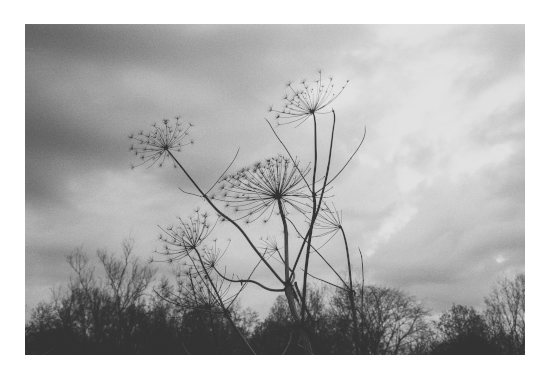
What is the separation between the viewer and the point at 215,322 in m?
5.82

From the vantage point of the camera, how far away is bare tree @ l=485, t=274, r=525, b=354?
7.13 meters

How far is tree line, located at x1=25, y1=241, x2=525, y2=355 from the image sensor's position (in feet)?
9.18

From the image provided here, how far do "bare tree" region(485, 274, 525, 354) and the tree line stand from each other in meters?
0.04

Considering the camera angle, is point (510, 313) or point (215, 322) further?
point (510, 313)

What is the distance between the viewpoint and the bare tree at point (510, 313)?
7.13 metres

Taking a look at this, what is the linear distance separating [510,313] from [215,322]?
11.1 meters

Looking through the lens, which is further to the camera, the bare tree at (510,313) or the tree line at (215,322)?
the bare tree at (510,313)

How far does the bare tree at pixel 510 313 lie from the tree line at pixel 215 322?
0.13 feet

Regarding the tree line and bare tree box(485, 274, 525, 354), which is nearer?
the tree line
